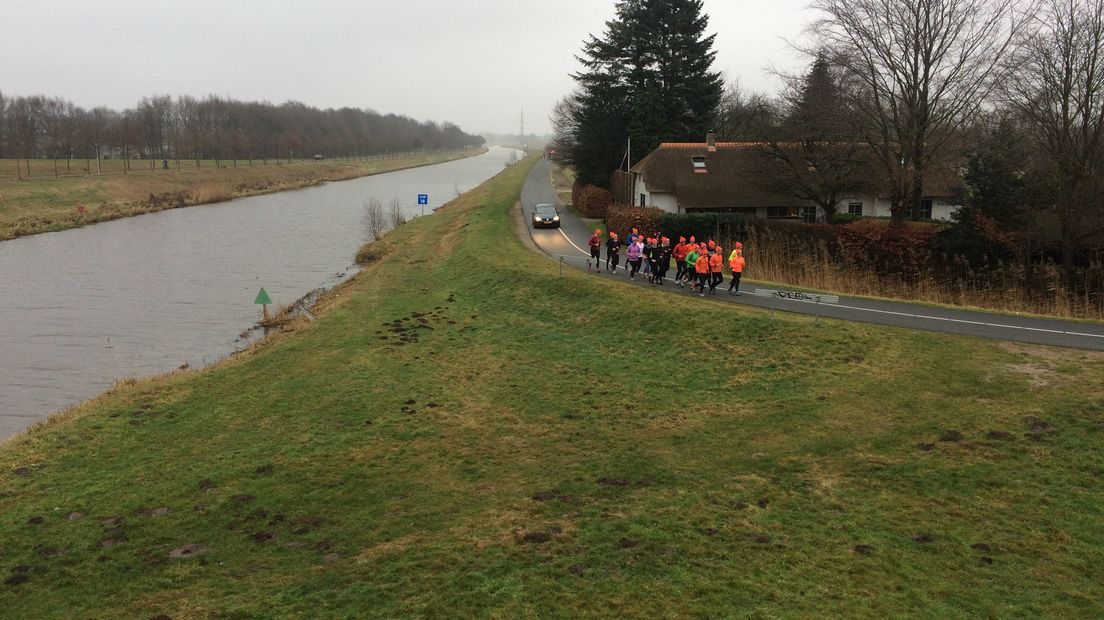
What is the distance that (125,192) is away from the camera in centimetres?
7169

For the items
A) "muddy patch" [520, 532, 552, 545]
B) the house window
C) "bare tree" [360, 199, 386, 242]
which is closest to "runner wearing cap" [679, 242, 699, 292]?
"muddy patch" [520, 532, 552, 545]

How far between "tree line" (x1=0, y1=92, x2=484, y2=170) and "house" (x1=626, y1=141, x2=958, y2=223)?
7485 centimetres

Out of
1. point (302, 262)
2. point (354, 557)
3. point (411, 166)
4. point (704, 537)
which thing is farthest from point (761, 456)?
point (411, 166)

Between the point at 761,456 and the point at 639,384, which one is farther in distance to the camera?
the point at 639,384

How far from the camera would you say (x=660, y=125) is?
44.8 metres

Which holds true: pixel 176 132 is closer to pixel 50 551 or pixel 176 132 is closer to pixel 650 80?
pixel 650 80

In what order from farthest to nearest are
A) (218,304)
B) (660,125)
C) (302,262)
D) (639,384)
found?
(660,125) < (302,262) < (218,304) < (639,384)

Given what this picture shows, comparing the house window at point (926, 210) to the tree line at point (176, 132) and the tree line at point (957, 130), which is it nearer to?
the tree line at point (957, 130)

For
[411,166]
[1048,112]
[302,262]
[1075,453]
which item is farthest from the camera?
[411,166]

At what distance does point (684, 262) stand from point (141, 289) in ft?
82.5

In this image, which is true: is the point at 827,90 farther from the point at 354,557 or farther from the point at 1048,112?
the point at 354,557

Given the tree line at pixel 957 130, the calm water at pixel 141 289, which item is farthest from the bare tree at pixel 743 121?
the calm water at pixel 141 289

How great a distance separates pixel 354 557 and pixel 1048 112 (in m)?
29.7

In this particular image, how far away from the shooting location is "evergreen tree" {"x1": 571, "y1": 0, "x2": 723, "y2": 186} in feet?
148
